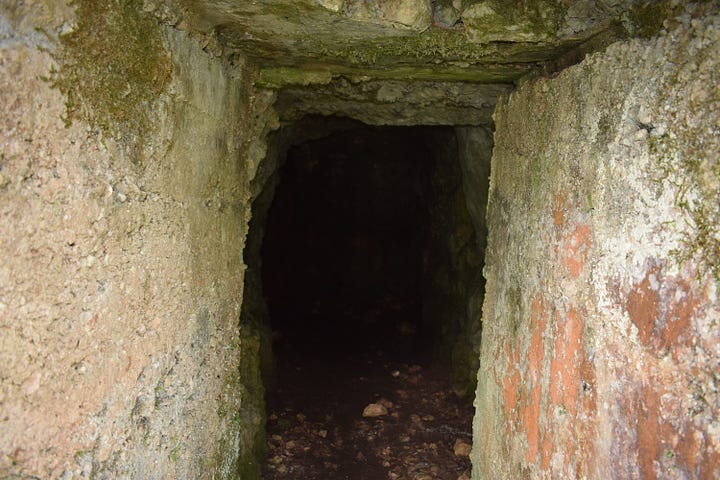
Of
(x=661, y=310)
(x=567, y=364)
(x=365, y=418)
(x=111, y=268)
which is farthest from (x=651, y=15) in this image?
(x=365, y=418)

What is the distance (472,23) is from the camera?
1923mm

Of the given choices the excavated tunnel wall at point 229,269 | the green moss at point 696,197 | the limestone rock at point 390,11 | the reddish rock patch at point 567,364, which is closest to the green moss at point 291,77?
the excavated tunnel wall at point 229,269

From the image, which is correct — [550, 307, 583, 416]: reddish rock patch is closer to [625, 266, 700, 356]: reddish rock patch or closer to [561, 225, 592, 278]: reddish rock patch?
[561, 225, 592, 278]: reddish rock patch

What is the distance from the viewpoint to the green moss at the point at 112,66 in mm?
1248

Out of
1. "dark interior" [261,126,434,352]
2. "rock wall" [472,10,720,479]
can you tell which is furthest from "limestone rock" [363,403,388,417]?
"dark interior" [261,126,434,352]

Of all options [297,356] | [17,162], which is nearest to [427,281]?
[297,356]

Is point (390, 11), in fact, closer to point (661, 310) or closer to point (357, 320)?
point (661, 310)

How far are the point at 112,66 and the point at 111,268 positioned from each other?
0.46 meters

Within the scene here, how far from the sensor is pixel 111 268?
4.61 feet

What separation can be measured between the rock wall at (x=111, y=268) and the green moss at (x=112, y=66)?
0.02 meters

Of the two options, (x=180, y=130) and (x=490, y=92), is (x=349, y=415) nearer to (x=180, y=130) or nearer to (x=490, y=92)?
(x=490, y=92)

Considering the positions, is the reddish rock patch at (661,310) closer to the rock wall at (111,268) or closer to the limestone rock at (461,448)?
the rock wall at (111,268)

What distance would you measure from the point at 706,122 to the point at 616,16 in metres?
0.65

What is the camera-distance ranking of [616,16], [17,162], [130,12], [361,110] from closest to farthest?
[17,162] < [130,12] < [616,16] < [361,110]
